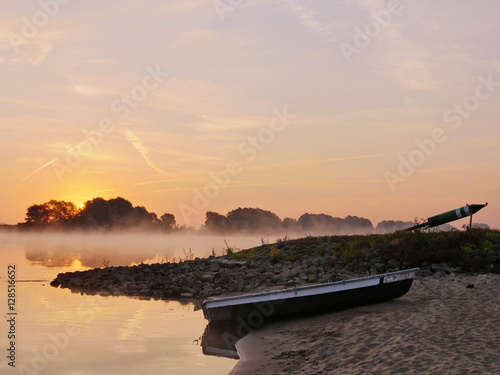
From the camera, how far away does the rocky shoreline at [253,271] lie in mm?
25953

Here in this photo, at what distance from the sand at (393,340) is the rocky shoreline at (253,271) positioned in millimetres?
6214

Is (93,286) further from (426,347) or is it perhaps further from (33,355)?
(426,347)

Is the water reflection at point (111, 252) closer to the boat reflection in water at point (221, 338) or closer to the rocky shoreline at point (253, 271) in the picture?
the rocky shoreline at point (253, 271)

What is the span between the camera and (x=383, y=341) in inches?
543

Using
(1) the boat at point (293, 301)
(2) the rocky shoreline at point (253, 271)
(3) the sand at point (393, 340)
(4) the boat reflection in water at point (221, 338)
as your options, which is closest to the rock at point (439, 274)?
(2) the rocky shoreline at point (253, 271)

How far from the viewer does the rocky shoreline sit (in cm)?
2595

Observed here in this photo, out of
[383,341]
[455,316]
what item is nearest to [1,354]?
[383,341]

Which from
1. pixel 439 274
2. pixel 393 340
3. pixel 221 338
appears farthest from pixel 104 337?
pixel 439 274

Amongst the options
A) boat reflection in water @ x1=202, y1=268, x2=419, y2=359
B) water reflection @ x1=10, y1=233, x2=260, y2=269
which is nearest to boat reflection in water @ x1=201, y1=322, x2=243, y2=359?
boat reflection in water @ x1=202, y1=268, x2=419, y2=359

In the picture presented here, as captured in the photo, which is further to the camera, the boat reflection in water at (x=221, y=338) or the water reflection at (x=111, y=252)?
the water reflection at (x=111, y=252)

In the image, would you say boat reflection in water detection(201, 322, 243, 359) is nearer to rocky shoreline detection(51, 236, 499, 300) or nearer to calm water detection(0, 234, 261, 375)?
calm water detection(0, 234, 261, 375)

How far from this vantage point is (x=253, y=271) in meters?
28.7

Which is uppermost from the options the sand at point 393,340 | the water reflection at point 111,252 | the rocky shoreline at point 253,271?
the water reflection at point 111,252

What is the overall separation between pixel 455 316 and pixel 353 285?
11.5 ft
